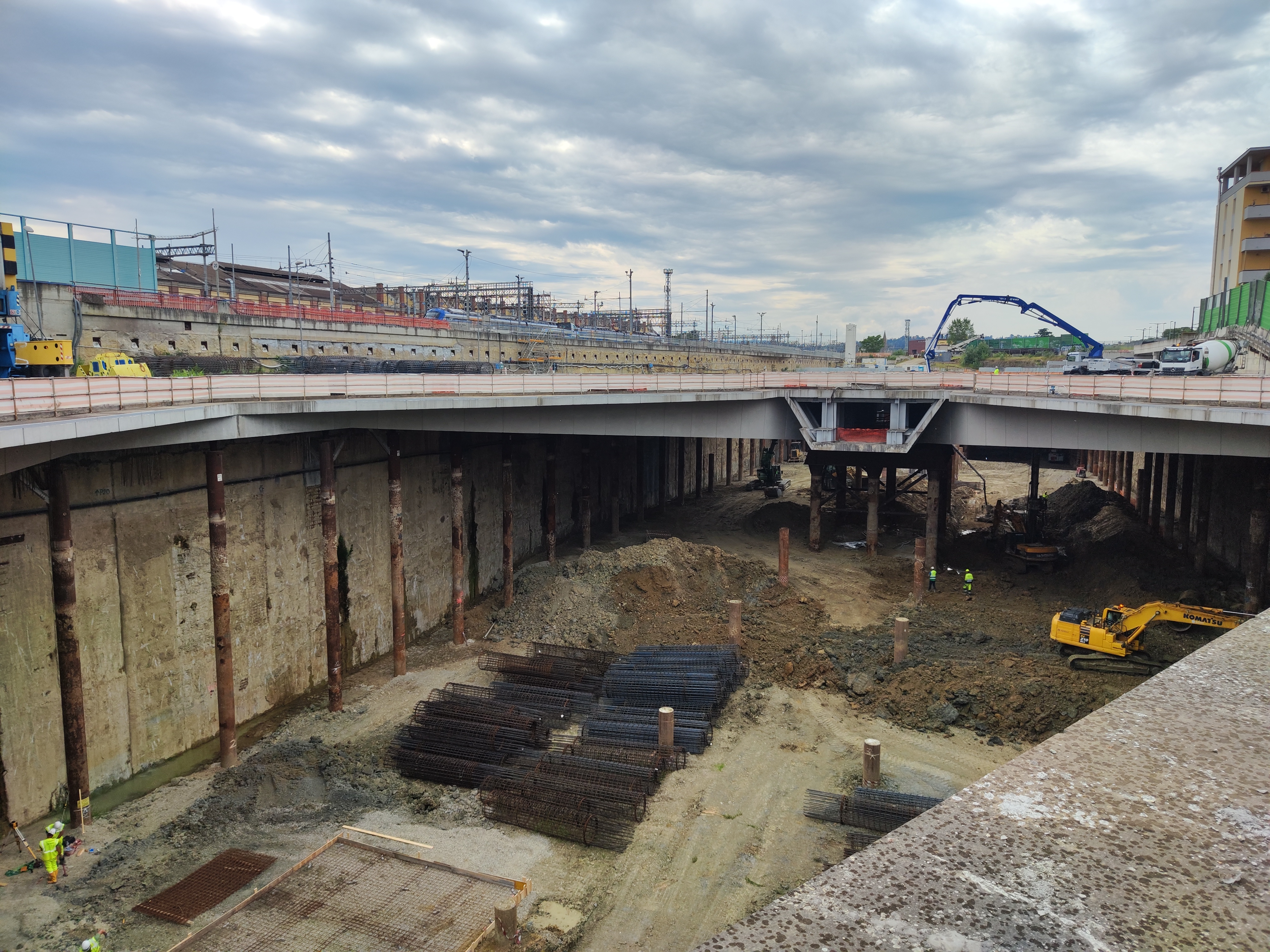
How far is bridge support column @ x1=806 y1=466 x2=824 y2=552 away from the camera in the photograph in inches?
1404

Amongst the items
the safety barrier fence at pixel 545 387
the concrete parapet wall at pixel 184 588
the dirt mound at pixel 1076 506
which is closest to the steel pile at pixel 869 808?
the concrete parapet wall at pixel 184 588

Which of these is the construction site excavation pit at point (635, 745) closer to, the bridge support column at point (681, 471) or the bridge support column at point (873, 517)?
the bridge support column at point (873, 517)

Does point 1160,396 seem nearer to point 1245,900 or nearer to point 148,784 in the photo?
point 1245,900

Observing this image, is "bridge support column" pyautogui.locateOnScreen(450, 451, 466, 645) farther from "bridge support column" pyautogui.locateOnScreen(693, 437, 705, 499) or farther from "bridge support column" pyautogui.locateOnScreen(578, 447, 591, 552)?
"bridge support column" pyautogui.locateOnScreen(693, 437, 705, 499)

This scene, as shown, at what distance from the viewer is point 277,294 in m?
57.0

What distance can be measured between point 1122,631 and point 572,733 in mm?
14542

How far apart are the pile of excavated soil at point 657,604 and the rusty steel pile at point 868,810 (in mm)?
7278

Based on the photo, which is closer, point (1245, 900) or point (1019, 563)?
point (1245, 900)

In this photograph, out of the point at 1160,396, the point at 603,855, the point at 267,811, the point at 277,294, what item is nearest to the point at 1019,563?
the point at 1160,396

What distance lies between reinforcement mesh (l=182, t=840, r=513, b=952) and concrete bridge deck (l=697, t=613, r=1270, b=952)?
9.49 meters

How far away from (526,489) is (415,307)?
2024 inches

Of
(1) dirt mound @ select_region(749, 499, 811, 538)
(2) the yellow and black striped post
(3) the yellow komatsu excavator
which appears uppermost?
(2) the yellow and black striped post

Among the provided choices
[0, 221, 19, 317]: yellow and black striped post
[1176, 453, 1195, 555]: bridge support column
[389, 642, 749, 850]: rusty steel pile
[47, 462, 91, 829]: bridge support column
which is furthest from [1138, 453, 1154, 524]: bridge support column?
[0, 221, 19, 317]: yellow and black striped post

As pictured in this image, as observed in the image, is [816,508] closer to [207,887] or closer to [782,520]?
[782,520]
